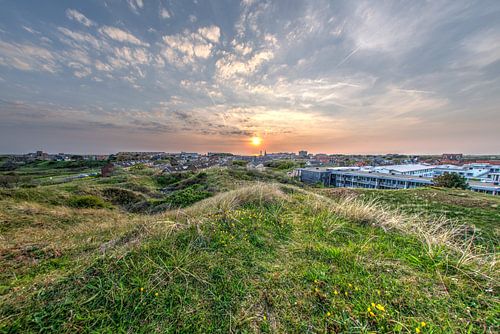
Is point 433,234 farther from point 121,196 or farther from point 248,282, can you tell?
point 121,196

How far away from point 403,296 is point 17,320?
386 cm

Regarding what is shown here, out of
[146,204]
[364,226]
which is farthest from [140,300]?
[146,204]

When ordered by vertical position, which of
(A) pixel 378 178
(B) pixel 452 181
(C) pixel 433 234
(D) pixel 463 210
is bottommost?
(A) pixel 378 178

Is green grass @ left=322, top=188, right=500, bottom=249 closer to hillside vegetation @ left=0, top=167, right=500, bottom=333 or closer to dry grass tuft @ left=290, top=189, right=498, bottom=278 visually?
dry grass tuft @ left=290, top=189, right=498, bottom=278

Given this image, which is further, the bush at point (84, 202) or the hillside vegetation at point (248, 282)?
the bush at point (84, 202)

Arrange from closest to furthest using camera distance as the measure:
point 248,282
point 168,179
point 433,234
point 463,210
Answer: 1. point 248,282
2. point 433,234
3. point 463,210
4. point 168,179

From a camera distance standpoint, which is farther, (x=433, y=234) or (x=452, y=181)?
(x=452, y=181)

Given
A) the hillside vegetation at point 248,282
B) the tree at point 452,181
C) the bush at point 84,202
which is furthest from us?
the tree at point 452,181

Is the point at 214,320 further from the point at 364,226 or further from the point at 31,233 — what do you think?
the point at 31,233

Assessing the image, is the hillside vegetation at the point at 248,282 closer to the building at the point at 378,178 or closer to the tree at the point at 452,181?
the tree at the point at 452,181

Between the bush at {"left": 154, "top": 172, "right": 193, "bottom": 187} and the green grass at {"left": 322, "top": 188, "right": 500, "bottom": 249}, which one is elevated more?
the green grass at {"left": 322, "top": 188, "right": 500, "bottom": 249}

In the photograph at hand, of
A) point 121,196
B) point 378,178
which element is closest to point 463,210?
point 121,196

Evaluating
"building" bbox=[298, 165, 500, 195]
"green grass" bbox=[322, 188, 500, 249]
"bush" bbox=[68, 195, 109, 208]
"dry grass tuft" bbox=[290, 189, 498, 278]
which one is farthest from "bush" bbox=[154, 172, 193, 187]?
→ "building" bbox=[298, 165, 500, 195]

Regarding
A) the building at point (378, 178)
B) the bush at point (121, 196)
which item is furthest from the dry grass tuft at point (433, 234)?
the building at point (378, 178)
